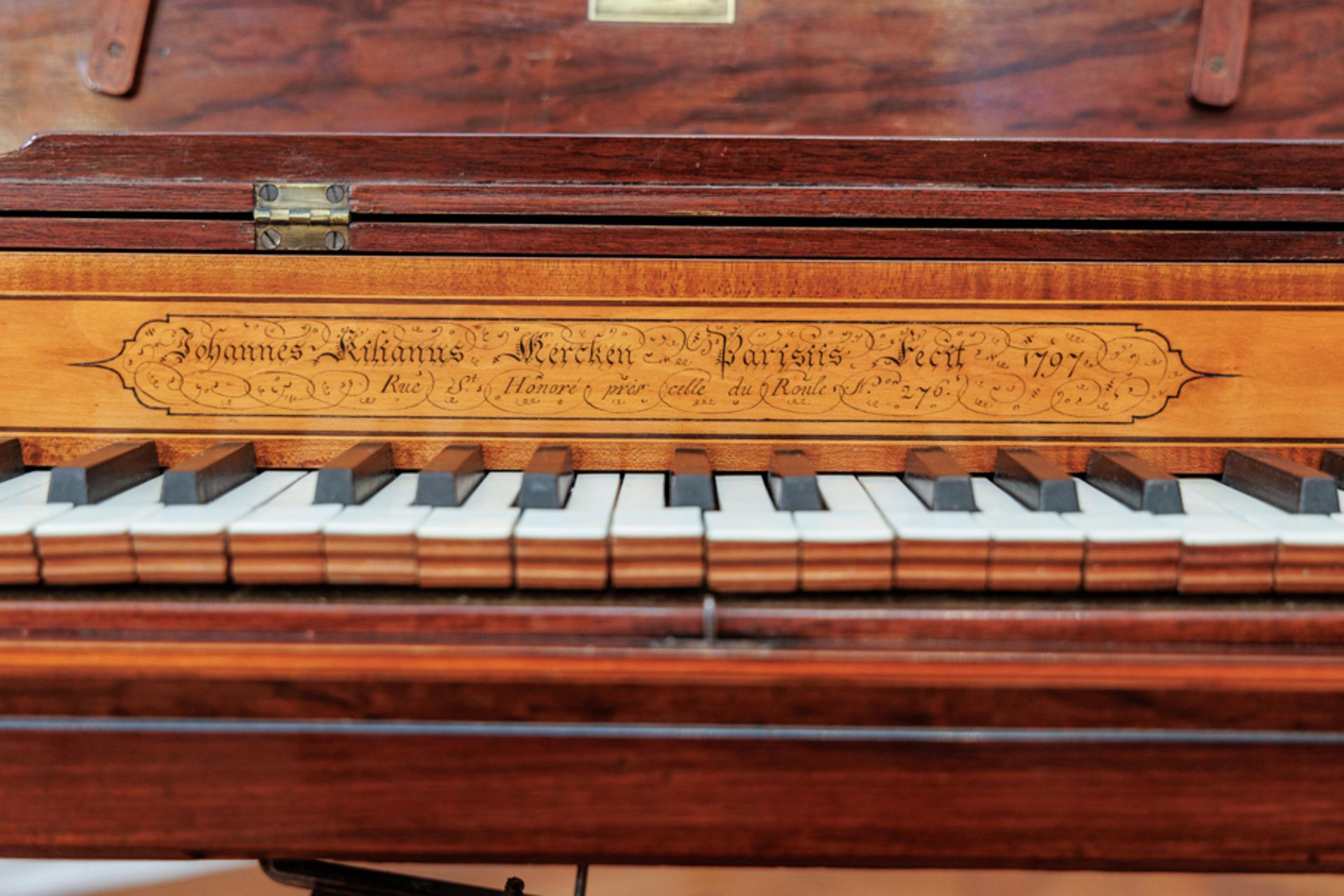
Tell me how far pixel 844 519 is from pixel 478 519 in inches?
13.9

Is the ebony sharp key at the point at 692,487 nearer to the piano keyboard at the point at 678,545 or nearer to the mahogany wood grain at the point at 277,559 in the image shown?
the piano keyboard at the point at 678,545

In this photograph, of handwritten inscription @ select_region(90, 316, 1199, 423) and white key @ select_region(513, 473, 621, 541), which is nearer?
white key @ select_region(513, 473, 621, 541)

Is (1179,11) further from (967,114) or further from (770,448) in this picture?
(770,448)

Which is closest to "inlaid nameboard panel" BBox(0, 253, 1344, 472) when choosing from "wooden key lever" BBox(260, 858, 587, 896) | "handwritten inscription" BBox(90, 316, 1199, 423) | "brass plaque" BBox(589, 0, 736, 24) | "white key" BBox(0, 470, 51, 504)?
"handwritten inscription" BBox(90, 316, 1199, 423)

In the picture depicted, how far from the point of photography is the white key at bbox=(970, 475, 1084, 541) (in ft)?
2.60

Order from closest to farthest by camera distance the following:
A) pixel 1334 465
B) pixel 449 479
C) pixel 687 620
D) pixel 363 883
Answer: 1. pixel 687 620
2. pixel 449 479
3. pixel 1334 465
4. pixel 363 883

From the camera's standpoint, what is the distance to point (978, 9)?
1.29 metres

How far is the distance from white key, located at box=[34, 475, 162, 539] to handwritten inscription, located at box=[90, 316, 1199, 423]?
192mm

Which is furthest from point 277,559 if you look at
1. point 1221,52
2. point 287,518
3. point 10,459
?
point 1221,52

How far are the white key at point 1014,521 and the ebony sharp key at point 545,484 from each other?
42cm

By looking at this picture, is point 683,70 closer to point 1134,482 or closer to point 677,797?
point 1134,482

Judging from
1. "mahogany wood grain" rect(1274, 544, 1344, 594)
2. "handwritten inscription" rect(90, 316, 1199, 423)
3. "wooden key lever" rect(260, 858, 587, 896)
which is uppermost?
"handwritten inscription" rect(90, 316, 1199, 423)

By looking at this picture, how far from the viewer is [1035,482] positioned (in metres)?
0.89

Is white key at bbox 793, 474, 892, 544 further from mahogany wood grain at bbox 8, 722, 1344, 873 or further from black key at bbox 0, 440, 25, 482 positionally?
black key at bbox 0, 440, 25, 482
